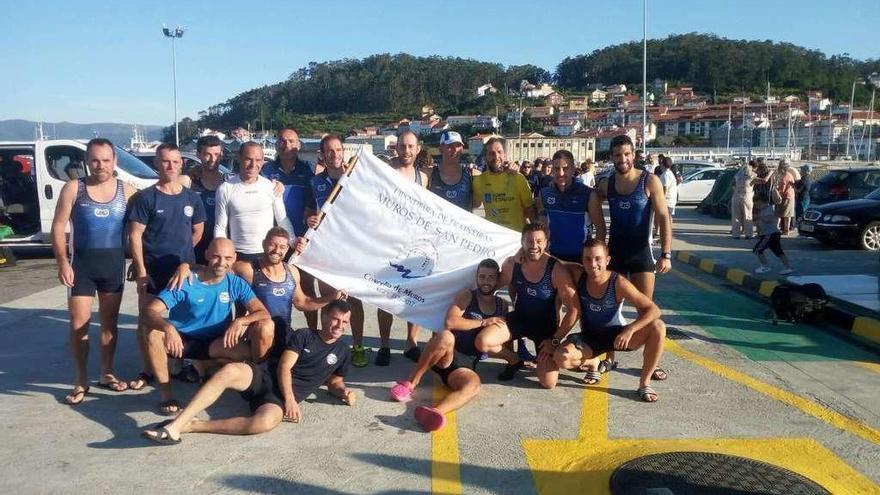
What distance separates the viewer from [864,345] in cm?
646

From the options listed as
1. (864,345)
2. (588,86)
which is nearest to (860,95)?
(588,86)

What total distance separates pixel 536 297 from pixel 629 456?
1.52 metres

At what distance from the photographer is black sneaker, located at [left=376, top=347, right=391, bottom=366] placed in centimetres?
582

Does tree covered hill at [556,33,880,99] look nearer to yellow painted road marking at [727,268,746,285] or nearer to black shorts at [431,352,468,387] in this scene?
yellow painted road marking at [727,268,746,285]

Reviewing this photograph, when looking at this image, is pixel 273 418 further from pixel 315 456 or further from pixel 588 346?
pixel 588 346

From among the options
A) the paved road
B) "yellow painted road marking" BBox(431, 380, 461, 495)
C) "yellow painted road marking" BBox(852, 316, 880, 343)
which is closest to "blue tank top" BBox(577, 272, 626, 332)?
the paved road

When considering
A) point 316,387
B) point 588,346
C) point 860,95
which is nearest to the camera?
point 316,387

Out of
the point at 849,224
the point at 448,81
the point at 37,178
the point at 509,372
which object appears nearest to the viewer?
the point at 509,372

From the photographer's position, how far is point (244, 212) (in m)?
5.26

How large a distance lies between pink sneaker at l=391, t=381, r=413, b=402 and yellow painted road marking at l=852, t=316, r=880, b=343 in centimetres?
465

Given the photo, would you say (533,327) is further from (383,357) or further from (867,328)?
(867,328)

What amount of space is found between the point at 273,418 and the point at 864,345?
5.47 metres

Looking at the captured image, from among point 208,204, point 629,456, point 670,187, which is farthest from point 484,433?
point 670,187

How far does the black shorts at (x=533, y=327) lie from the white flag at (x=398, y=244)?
0.55 metres
